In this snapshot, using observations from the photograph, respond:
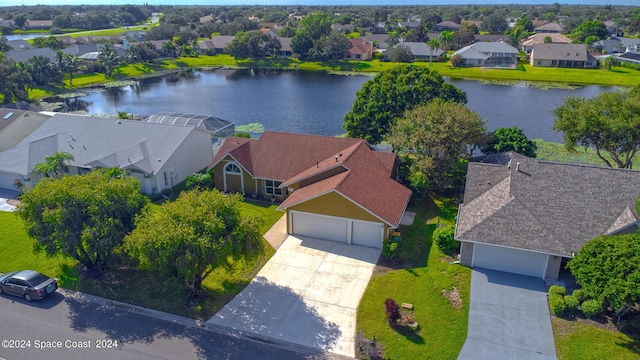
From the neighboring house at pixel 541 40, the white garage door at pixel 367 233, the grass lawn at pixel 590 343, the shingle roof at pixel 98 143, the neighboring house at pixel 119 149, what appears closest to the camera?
the grass lawn at pixel 590 343

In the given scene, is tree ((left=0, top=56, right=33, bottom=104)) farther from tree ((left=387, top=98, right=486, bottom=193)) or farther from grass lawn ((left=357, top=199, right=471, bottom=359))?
grass lawn ((left=357, top=199, right=471, bottom=359))

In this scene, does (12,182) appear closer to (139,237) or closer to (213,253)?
(139,237)

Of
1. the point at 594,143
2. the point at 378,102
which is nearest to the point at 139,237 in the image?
the point at 378,102

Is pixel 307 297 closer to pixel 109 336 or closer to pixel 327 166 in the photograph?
pixel 109 336

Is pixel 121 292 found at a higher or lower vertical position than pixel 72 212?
lower

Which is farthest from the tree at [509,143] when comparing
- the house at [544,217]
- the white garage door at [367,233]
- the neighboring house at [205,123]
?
the neighboring house at [205,123]

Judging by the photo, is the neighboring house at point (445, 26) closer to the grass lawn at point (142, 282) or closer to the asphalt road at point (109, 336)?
the grass lawn at point (142, 282)

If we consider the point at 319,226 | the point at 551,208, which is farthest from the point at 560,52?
the point at 319,226
